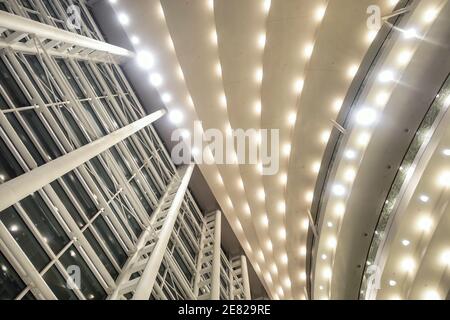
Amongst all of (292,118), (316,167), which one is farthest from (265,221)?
(292,118)

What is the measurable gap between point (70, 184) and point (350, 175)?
10595 millimetres

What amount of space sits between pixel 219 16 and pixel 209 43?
1380 millimetres

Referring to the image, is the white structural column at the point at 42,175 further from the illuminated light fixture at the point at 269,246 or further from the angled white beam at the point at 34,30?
the illuminated light fixture at the point at 269,246

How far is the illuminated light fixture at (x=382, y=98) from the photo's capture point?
12336mm

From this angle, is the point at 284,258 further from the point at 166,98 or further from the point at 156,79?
the point at 156,79

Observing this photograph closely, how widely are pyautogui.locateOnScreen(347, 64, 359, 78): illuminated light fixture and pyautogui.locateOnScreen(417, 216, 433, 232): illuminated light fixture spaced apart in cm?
633

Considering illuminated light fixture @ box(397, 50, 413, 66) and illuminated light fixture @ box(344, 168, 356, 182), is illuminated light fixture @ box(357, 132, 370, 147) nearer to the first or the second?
illuminated light fixture @ box(344, 168, 356, 182)

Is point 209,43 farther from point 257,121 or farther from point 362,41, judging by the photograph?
point 362,41

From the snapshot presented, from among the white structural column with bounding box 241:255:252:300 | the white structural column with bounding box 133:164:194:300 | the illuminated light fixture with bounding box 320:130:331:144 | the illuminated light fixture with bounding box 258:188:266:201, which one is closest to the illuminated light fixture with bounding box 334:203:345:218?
the illuminated light fixture with bounding box 320:130:331:144

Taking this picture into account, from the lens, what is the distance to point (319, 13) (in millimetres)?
13812

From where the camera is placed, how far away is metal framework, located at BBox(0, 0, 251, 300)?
6980 millimetres

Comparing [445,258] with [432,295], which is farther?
[432,295]

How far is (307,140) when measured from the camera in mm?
16859

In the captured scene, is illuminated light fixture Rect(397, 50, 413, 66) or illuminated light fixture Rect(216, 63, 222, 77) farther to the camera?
illuminated light fixture Rect(216, 63, 222, 77)
